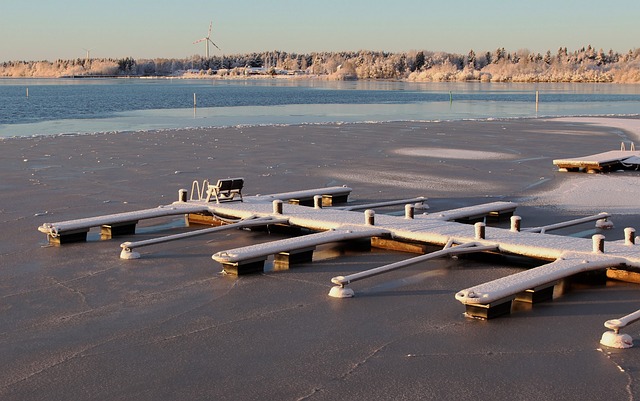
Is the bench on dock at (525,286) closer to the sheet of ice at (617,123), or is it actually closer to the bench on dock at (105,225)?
the bench on dock at (105,225)

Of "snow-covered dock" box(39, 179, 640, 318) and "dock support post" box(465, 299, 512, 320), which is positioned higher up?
"snow-covered dock" box(39, 179, 640, 318)

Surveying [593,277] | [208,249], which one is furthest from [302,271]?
[593,277]

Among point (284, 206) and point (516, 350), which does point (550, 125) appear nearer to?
point (284, 206)

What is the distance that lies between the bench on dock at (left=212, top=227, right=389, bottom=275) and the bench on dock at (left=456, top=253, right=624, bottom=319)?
2.52 meters

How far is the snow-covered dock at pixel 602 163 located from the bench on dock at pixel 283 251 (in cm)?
960

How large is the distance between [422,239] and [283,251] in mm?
1766

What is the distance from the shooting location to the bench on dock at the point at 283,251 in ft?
30.2

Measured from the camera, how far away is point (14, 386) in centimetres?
597

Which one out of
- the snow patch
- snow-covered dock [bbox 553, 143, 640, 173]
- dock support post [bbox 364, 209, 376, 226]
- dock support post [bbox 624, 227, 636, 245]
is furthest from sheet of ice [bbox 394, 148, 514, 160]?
the snow patch

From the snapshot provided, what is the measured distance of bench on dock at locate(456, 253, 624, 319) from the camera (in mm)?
7531

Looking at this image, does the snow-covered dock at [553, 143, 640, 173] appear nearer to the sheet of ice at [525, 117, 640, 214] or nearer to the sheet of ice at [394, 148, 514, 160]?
the sheet of ice at [525, 117, 640, 214]

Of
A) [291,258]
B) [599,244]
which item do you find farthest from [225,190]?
[599,244]

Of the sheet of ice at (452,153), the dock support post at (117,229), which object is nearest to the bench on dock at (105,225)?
the dock support post at (117,229)

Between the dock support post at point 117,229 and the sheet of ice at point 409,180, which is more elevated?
the dock support post at point 117,229
